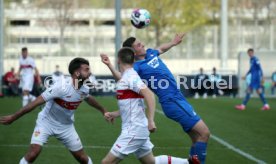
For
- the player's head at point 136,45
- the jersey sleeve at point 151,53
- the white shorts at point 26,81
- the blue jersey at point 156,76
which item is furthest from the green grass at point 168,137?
the player's head at point 136,45

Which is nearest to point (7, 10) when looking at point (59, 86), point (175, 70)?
point (175, 70)

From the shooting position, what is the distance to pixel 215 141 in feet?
50.7

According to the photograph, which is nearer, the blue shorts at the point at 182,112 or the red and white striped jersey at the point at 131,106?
the red and white striped jersey at the point at 131,106

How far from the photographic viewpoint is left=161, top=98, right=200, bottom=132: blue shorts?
9.90m

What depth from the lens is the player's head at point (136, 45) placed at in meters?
9.48

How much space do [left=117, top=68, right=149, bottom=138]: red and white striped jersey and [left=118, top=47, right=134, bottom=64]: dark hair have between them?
0.45 feet

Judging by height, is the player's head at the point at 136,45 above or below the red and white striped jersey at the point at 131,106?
above

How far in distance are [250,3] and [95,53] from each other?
61.8ft

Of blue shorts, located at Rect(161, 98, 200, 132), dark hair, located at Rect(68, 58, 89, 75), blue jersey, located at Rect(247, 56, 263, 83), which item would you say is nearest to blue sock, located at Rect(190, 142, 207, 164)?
blue shorts, located at Rect(161, 98, 200, 132)

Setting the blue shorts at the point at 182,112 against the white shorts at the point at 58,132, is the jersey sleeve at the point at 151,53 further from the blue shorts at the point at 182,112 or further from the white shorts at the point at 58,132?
the white shorts at the point at 58,132

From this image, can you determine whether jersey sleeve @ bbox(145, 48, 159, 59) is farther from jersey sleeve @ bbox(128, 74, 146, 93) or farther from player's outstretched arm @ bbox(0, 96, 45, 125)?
player's outstretched arm @ bbox(0, 96, 45, 125)

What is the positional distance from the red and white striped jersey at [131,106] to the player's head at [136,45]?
0.61m

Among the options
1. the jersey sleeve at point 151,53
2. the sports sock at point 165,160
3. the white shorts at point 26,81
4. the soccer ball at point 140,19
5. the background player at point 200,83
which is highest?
the soccer ball at point 140,19

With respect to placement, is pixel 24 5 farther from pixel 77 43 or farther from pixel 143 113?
Result: pixel 143 113
